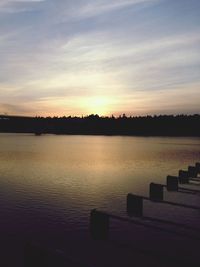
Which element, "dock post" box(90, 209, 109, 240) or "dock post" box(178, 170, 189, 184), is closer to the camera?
"dock post" box(90, 209, 109, 240)

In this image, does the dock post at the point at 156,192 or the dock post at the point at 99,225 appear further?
the dock post at the point at 156,192

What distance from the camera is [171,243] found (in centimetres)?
2094

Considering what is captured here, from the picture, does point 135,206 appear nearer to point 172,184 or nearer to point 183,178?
point 172,184

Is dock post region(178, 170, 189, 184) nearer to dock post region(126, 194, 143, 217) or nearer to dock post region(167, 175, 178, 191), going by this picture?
dock post region(167, 175, 178, 191)

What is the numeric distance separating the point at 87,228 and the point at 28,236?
3912 mm

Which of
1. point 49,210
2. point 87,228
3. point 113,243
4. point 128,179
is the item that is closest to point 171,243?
point 113,243

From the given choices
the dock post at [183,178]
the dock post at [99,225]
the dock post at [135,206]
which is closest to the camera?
the dock post at [99,225]

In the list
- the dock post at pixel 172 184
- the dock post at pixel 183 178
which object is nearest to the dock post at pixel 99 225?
the dock post at pixel 172 184

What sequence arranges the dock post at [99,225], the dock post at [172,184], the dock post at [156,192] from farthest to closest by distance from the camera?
the dock post at [172,184] → the dock post at [156,192] → the dock post at [99,225]


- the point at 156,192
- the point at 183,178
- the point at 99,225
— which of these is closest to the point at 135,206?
the point at 156,192

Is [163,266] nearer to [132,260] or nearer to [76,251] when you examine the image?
[132,260]

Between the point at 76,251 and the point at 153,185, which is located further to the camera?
the point at 153,185

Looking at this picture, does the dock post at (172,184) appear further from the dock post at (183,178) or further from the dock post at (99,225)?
A: the dock post at (99,225)

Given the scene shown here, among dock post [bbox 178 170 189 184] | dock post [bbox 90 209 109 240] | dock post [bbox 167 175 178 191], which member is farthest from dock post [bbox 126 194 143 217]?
dock post [bbox 178 170 189 184]
